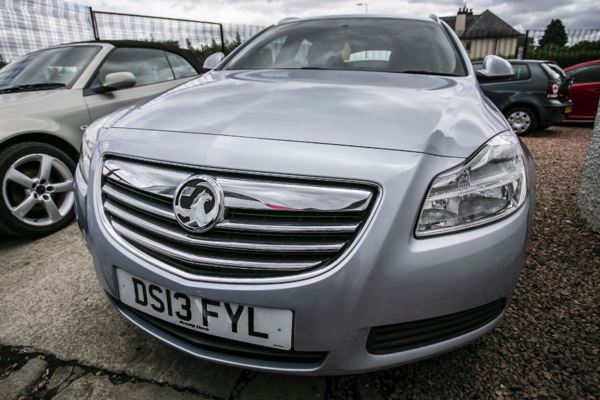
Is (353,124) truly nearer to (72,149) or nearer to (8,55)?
(72,149)

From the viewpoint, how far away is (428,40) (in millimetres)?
2227

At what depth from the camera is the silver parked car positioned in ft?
8.36

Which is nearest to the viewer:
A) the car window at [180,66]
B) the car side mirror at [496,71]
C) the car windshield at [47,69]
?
the car side mirror at [496,71]

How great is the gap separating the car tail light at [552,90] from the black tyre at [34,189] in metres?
7.19

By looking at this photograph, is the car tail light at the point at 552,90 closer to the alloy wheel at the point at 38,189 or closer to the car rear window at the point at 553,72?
the car rear window at the point at 553,72

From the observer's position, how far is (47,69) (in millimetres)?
3285

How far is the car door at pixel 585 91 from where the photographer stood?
24.4 ft

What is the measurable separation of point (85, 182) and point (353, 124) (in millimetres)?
1048

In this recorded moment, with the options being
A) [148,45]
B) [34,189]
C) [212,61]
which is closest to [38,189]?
[34,189]

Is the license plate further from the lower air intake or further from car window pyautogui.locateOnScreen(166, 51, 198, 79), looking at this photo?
car window pyautogui.locateOnScreen(166, 51, 198, 79)

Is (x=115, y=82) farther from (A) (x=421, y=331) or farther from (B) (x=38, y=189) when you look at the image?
(A) (x=421, y=331)

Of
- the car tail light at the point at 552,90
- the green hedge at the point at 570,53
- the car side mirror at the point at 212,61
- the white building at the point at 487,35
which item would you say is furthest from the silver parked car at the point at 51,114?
the white building at the point at 487,35

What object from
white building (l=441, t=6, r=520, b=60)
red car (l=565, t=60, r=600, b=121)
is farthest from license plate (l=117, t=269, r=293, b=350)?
white building (l=441, t=6, r=520, b=60)

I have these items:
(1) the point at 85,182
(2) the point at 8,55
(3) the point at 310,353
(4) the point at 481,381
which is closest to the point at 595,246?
(4) the point at 481,381
